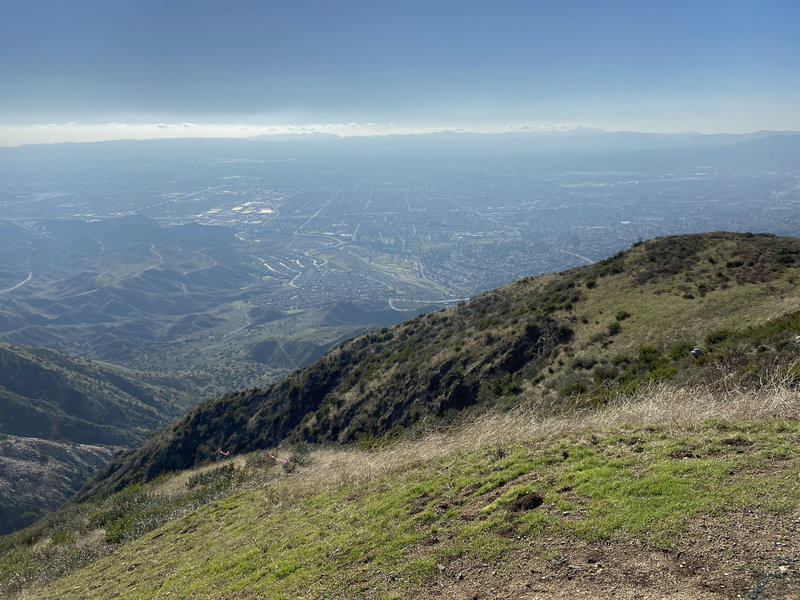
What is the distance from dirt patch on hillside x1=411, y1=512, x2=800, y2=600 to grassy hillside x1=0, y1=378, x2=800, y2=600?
0.02 meters

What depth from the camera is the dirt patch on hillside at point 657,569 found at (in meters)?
4.68

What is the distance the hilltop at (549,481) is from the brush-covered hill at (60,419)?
45.2 m

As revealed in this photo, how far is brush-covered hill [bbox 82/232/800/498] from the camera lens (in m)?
16.8

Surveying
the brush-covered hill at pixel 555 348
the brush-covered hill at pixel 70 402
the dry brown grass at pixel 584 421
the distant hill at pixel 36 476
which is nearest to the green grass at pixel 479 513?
the dry brown grass at pixel 584 421

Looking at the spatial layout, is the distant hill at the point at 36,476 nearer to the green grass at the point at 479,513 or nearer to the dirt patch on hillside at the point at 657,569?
the green grass at the point at 479,513

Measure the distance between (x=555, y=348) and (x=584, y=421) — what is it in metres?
11.5

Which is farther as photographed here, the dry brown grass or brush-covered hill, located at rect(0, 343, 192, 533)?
brush-covered hill, located at rect(0, 343, 192, 533)

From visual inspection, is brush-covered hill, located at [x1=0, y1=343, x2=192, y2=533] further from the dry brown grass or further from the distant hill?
the dry brown grass

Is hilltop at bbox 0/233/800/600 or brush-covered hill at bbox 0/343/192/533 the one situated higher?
hilltop at bbox 0/233/800/600

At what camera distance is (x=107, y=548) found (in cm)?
1582

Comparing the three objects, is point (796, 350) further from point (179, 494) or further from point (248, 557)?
point (179, 494)

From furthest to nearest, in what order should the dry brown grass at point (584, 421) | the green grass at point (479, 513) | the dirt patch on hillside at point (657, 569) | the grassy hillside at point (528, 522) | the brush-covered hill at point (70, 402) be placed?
the brush-covered hill at point (70, 402), the dry brown grass at point (584, 421), the green grass at point (479, 513), the grassy hillside at point (528, 522), the dirt patch on hillside at point (657, 569)

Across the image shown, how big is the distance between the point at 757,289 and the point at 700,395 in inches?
517

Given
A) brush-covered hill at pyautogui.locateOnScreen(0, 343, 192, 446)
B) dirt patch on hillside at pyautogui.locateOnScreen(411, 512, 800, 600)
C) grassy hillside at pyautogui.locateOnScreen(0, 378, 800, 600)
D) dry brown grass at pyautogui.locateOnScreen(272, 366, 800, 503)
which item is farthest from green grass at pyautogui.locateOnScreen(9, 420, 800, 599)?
brush-covered hill at pyautogui.locateOnScreen(0, 343, 192, 446)
